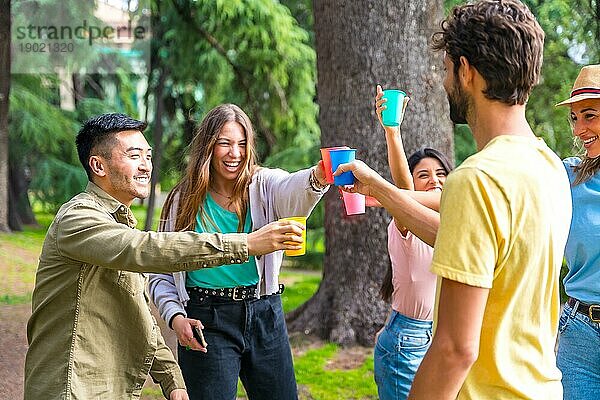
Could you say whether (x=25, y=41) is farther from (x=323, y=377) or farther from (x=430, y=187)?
(x=430, y=187)

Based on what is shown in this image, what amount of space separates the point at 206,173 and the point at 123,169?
22.5 inches

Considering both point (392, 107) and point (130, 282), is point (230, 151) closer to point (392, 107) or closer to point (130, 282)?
point (392, 107)

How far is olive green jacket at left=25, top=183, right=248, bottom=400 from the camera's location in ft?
7.71

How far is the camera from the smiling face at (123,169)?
8.80 feet

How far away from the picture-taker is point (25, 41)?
13359mm

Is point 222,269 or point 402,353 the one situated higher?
point 222,269

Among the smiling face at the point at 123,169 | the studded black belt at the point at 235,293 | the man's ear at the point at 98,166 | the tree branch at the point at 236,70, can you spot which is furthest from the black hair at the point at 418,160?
the tree branch at the point at 236,70

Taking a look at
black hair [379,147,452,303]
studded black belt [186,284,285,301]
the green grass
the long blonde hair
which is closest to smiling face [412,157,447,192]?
black hair [379,147,452,303]

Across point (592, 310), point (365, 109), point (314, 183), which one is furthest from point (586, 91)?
point (365, 109)

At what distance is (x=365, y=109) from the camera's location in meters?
5.91

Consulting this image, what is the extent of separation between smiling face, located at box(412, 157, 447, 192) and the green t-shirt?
847 millimetres

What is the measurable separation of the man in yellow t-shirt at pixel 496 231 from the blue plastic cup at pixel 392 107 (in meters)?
1.06

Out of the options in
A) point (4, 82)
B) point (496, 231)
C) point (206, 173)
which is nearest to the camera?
point (496, 231)

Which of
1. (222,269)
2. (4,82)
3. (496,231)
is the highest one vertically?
(4,82)
